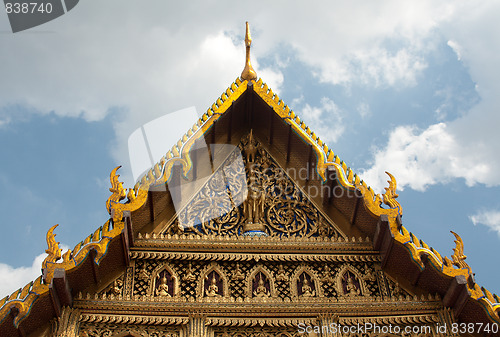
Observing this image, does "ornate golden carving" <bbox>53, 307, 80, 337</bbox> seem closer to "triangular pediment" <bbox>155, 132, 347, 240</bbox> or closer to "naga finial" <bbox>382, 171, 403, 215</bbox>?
"triangular pediment" <bbox>155, 132, 347, 240</bbox>

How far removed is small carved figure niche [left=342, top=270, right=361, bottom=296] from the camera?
330 inches

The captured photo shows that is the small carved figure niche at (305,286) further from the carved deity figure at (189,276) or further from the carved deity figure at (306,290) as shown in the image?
the carved deity figure at (189,276)

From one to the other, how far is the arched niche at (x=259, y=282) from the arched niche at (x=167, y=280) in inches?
37.8

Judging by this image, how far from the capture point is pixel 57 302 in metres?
7.65

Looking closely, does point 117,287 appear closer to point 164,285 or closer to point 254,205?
point 164,285

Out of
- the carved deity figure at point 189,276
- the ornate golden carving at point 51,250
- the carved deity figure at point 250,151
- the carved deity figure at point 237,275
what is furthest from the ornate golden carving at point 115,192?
the carved deity figure at point 250,151

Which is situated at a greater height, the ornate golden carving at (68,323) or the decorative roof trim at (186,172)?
the decorative roof trim at (186,172)

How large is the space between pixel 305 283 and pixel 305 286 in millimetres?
52

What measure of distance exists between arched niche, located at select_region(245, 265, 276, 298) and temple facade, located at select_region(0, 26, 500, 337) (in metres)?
0.02

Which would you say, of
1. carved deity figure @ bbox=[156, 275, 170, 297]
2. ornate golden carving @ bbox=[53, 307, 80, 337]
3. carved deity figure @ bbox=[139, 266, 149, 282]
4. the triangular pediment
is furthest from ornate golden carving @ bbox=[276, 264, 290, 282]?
ornate golden carving @ bbox=[53, 307, 80, 337]

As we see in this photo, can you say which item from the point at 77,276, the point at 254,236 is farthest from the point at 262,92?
the point at 77,276

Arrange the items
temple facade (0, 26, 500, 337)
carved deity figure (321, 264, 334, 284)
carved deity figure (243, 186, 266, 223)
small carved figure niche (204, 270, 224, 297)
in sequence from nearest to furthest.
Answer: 1. temple facade (0, 26, 500, 337)
2. small carved figure niche (204, 270, 224, 297)
3. carved deity figure (321, 264, 334, 284)
4. carved deity figure (243, 186, 266, 223)

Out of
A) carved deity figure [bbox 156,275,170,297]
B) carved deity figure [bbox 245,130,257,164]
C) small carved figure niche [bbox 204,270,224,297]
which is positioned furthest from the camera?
carved deity figure [bbox 245,130,257,164]

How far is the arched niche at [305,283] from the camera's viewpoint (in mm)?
8352
